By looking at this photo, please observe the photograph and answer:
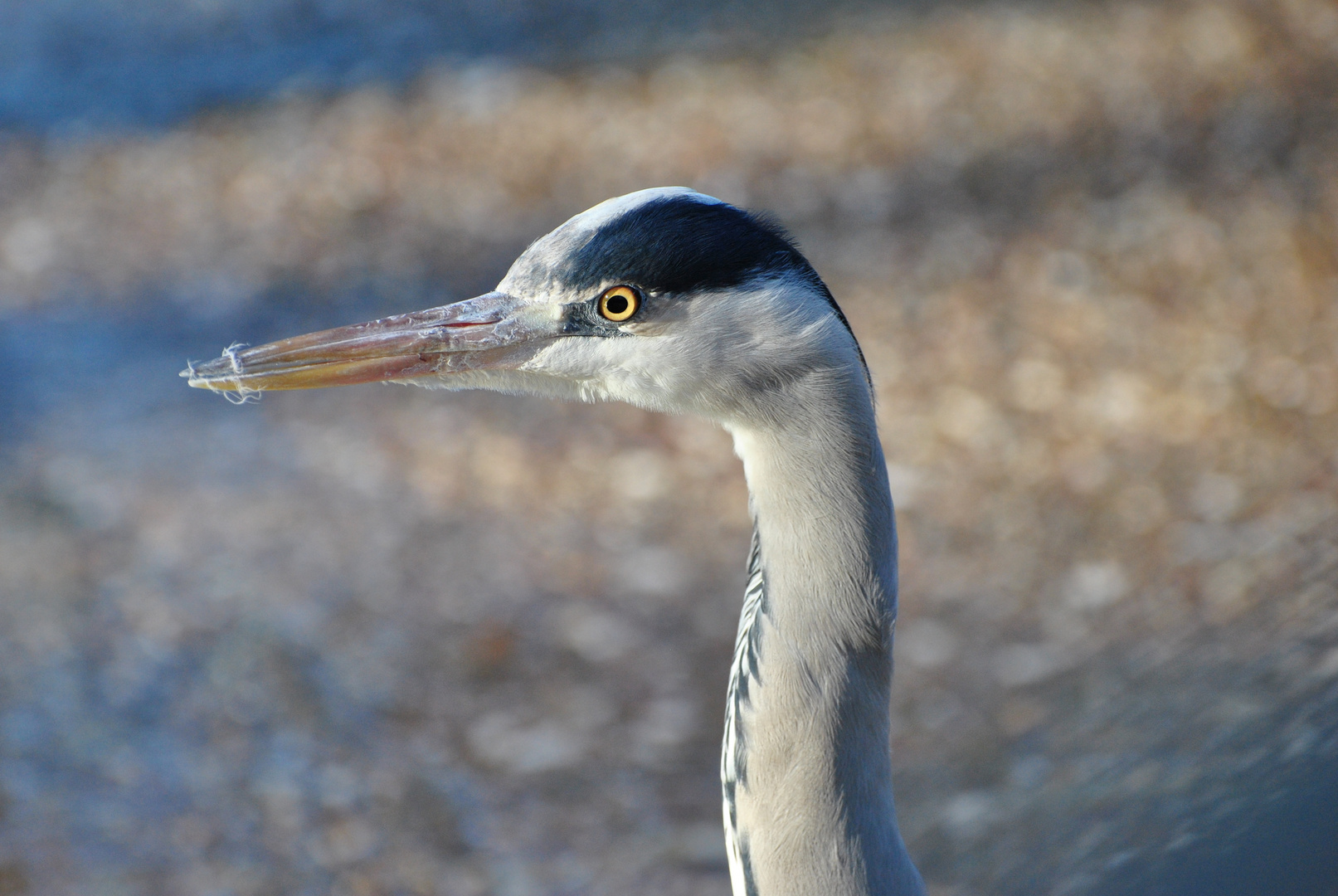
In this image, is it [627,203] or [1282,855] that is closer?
[1282,855]

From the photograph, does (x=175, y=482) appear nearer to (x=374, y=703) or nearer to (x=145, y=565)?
(x=145, y=565)

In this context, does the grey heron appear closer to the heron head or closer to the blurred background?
the heron head

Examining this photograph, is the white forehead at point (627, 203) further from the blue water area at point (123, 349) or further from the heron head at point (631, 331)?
the blue water area at point (123, 349)

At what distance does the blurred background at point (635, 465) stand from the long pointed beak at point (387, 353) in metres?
1.22

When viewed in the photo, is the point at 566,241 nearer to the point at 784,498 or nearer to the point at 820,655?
the point at 784,498

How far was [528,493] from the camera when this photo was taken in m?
4.04

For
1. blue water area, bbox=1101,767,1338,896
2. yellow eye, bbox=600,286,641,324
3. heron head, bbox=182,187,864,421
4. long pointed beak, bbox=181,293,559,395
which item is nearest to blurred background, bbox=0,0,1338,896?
blue water area, bbox=1101,767,1338,896

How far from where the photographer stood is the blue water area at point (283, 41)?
601 centimetres

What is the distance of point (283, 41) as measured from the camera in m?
6.64

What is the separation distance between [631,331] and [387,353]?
39 cm

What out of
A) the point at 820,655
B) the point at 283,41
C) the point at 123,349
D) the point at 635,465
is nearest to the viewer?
the point at 820,655

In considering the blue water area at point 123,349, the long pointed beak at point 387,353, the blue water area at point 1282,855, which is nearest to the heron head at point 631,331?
the long pointed beak at point 387,353

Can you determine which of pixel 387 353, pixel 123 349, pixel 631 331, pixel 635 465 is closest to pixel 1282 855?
pixel 631 331

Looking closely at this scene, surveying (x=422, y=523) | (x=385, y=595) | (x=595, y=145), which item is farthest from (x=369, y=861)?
(x=595, y=145)
